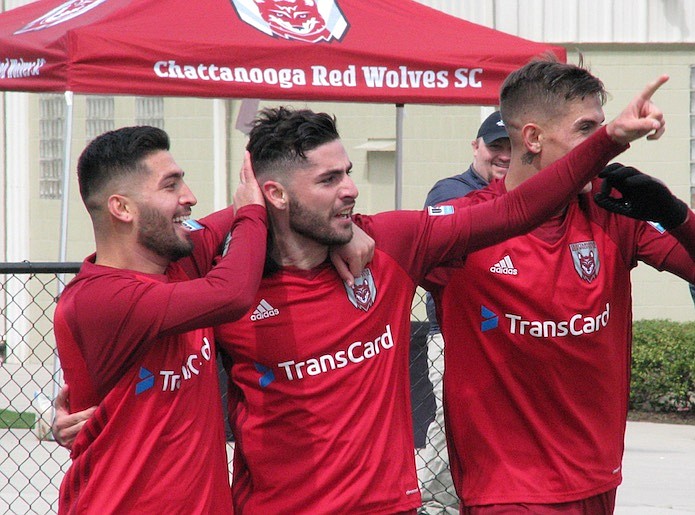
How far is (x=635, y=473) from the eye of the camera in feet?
27.9

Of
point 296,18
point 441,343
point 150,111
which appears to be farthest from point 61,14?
point 150,111

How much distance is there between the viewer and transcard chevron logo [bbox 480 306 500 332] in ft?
13.1

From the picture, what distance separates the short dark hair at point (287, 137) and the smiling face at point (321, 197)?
0.04 m

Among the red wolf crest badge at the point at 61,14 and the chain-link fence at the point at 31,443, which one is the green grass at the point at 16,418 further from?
the red wolf crest badge at the point at 61,14

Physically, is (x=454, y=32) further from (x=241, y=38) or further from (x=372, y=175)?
(x=372, y=175)

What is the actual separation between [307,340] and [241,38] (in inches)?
198

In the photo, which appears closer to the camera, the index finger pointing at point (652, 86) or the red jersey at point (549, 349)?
the index finger pointing at point (652, 86)

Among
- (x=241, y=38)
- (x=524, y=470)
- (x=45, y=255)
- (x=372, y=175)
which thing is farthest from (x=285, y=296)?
(x=45, y=255)

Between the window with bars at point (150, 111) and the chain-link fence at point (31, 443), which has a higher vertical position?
the window with bars at point (150, 111)

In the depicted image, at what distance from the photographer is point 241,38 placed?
8328 millimetres

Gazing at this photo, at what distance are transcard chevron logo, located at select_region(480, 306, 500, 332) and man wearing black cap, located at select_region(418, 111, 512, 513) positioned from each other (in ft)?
7.45

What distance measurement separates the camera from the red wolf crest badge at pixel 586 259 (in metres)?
3.95

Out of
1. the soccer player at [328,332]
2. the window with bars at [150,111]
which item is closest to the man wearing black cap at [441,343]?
the soccer player at [328,332]

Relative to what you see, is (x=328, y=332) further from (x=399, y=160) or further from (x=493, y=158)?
Answer: (x=399, y=160)
